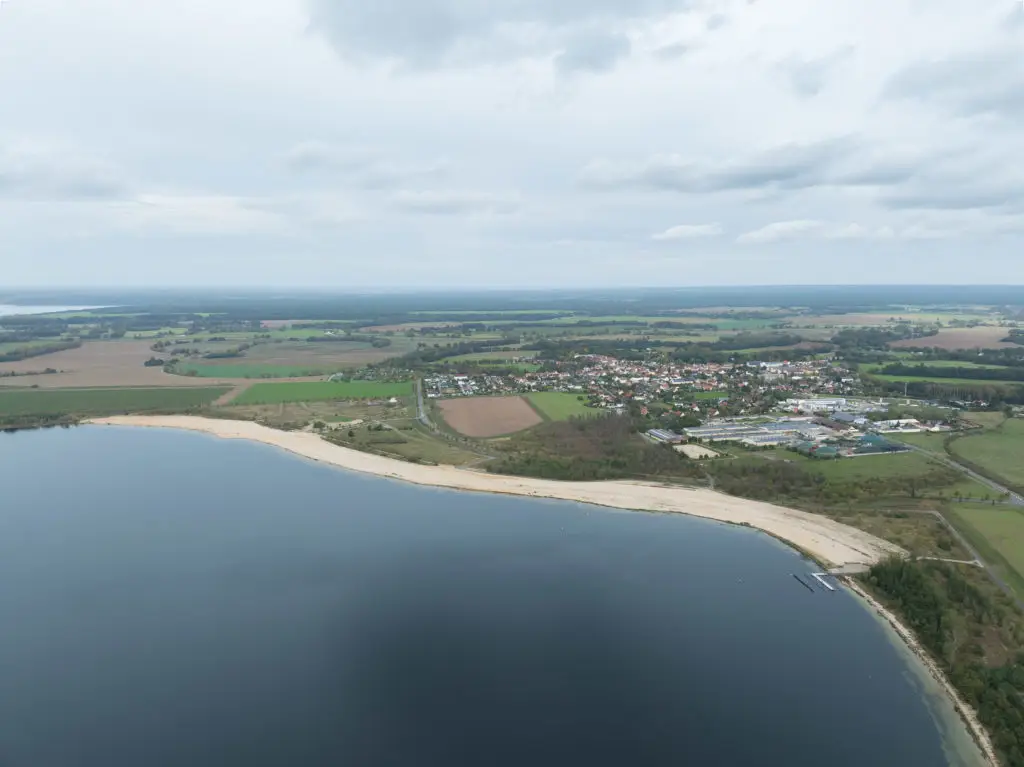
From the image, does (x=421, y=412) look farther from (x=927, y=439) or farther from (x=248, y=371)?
(x=927, y=439)

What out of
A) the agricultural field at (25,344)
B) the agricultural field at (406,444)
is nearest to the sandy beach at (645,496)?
the agricultural field at (406,444)

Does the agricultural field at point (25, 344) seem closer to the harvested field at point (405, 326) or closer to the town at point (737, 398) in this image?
the harvested field at point (405, 326)

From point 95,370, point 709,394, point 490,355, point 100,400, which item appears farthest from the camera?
point 490,355

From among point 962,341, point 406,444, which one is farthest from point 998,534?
point 962,341

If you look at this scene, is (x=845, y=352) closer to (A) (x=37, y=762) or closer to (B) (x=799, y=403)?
(B) (x=799, y=403)

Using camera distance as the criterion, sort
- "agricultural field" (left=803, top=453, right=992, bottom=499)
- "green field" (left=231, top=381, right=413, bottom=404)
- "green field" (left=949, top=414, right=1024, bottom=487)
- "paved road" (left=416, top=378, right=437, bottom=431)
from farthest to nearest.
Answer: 1. "green field" (left=231, top=381, right=413, bottom=404)
2. "paved road" (left=416, top=378, right=437, bottom=431)
3. "green field" (left=949, top=414, right=1024, bottom=487)
4. "agricultural field" (left=803, top=453, right=992, bottom=499)

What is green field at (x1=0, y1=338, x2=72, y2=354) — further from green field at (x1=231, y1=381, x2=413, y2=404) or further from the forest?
the forest

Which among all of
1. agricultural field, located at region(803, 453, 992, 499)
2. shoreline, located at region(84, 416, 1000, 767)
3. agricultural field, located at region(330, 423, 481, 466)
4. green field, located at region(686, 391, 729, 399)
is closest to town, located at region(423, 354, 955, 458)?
green field, located at region(686, 391, 729, 399)
